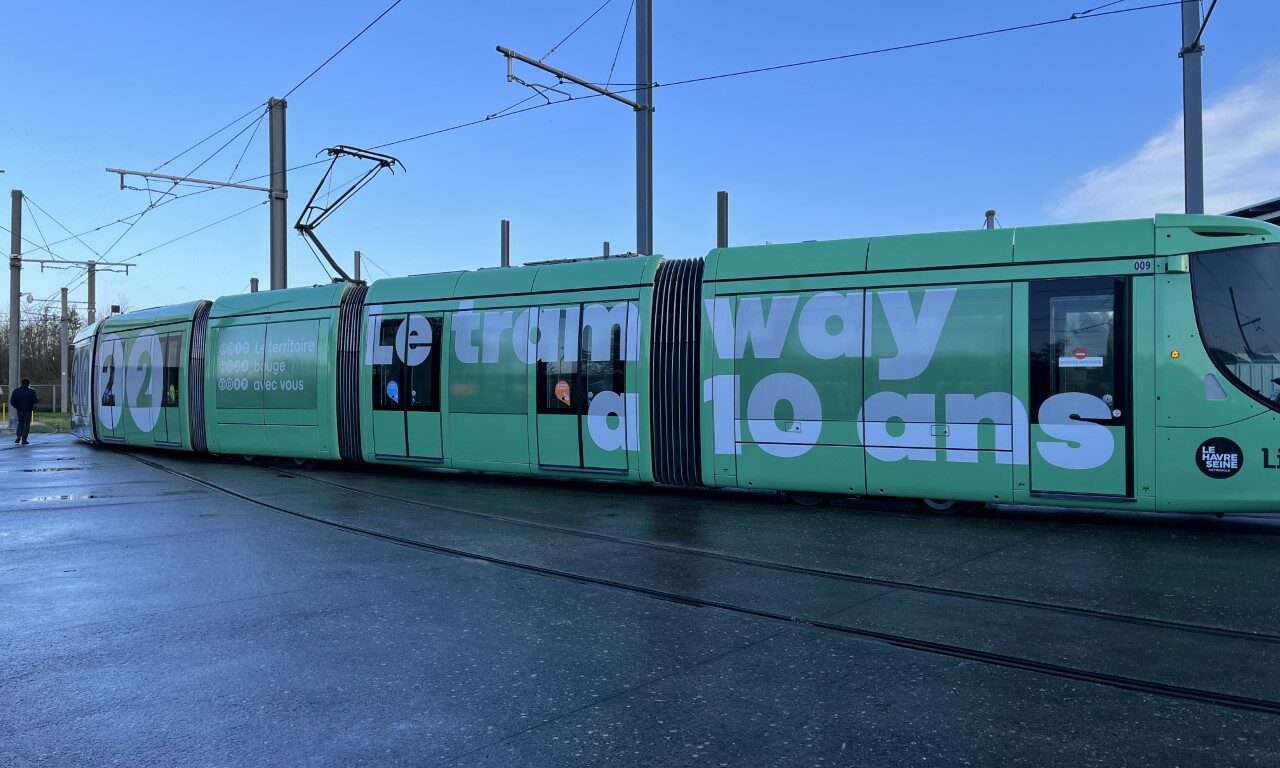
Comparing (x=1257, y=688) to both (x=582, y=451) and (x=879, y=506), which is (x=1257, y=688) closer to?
(x=879, y=506)

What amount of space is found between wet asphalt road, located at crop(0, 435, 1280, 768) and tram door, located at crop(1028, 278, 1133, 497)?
618 mm

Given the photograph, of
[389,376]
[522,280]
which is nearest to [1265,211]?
[522,280]

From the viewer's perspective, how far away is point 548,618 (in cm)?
554

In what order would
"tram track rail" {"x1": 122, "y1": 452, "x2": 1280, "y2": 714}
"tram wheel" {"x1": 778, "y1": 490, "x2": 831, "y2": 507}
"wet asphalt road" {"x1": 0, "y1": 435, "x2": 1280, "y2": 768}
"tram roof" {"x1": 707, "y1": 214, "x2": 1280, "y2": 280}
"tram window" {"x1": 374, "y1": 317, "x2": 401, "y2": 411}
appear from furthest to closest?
"tram window" {"x1": 374, "y1": 317, "x2": 401, "y2": 411} → "tram wheel" {"x1": 778, "y1": 490, "x2": 831, "y2": 507} → "tram roof" {"x1": 707, "y1": 214, "x2": 1280, "y2": 280} → "tram track rail" {"x1": 122, "y1": 452, "x2": 1280, "y2": 714} → "wet asphalt road" {"x1": 0, "y1": 435, "x2": 1280, "y2": 768}

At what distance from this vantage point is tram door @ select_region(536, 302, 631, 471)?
11.6m

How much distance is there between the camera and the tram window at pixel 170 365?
699 inches

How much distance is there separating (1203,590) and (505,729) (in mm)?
5111

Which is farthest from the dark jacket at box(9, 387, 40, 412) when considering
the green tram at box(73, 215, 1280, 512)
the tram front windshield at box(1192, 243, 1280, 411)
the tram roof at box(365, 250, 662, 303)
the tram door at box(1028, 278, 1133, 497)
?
the tram front windshield at box(1192, 243, 1280, 411)

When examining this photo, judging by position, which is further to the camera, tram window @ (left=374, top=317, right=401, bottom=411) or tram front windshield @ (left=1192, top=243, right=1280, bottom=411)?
tram window @ (left=374, top=317, right=401, bottom=411)

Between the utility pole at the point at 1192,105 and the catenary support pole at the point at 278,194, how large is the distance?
1727 cm

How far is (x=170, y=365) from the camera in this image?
58.8 ft

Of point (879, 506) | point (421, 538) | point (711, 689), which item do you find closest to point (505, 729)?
point (711, 689)

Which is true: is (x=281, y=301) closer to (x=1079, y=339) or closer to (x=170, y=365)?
(x=170, y=365)

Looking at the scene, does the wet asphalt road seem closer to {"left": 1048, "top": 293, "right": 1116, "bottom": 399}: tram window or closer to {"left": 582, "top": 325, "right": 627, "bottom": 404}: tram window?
{"left": 1048, "top": 293, "right": 1116, "bottom": 399}: tram window
